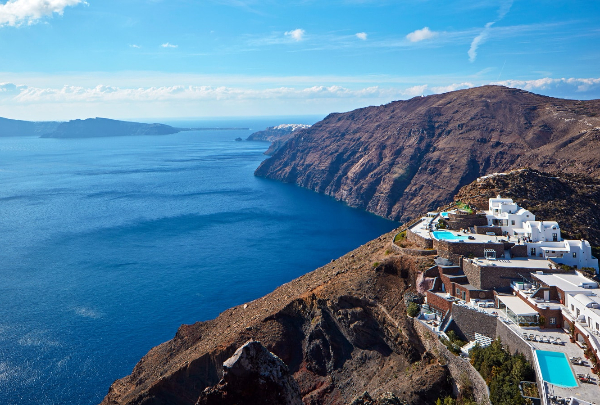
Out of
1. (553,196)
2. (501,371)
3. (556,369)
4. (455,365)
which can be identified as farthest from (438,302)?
(553,196)

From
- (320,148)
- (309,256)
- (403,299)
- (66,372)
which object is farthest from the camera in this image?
(320,148)

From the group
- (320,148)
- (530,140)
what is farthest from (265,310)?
(320,148)

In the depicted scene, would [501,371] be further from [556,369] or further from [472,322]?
[472,322]

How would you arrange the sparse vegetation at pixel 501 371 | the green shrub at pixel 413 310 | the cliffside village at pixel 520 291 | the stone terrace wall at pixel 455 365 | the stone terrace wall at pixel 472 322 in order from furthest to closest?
the green shrub at pixel 413 310, the stone terrace wall at pixel 472 322, the stone terrace wall at pixel 455 365, the cliffside village at pixel 520 291, the sparse vegetation at pixel 501 371

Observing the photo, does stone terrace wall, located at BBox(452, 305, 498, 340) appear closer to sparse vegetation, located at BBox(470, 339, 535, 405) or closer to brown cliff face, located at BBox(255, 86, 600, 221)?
sparse vegetation, located at BBox(470, 339, 535, 405)

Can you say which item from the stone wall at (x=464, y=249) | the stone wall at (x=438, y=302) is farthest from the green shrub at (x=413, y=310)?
the stone wall at (x=464, y=249)

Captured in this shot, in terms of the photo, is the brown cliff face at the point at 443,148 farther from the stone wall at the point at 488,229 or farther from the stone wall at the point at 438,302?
the stone wall at the point at 438,302

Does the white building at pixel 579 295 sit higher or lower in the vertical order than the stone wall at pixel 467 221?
lower

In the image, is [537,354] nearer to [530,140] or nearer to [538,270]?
[538,270]
